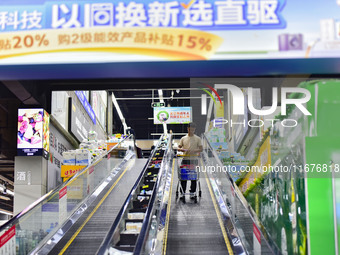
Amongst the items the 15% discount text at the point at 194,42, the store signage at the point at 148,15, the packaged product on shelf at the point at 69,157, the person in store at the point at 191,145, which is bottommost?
the packaged product on shelf at the point at 69,157

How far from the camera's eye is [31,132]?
12.4 m

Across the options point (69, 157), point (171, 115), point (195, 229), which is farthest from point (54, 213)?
point (171, 115)

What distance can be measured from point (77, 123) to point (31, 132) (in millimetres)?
5274

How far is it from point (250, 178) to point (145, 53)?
12.0 ft

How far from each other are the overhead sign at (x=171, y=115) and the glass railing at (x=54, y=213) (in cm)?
1046

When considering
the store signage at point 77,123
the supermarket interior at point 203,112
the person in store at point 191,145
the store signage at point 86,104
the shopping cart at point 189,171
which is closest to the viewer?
the supermarket interior at point 203,112

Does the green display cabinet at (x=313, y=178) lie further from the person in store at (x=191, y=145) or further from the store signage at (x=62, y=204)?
the person in store at (x=191, y=145)

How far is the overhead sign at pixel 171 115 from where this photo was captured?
22828 millimetres

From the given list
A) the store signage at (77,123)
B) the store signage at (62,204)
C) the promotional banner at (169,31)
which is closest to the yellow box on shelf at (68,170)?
the store signage at (77,123)

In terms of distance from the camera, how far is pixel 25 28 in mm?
8344

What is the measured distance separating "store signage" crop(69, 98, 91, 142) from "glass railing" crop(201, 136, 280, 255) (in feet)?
23.0

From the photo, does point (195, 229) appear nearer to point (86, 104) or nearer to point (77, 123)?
point (77, 123)

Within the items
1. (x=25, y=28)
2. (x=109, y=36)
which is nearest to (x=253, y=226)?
(x=109, y=36)

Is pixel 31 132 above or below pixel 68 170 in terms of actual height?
above
